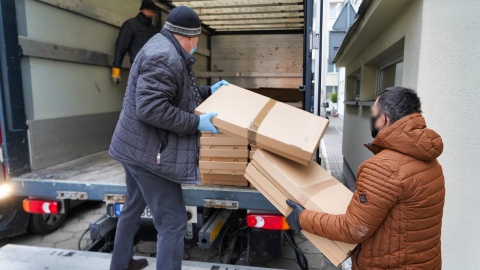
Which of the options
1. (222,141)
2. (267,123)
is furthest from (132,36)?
(267,123)

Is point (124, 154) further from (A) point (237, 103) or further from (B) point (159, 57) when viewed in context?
(A) point (237, 103)

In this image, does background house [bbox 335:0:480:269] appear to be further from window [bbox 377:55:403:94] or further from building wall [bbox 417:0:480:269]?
window [bbox 377:55:403:94]

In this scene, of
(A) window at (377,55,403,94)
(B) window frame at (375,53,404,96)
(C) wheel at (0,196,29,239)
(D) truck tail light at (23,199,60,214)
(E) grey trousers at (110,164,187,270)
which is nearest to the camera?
(E) grey trousers at (110,164,187,270)

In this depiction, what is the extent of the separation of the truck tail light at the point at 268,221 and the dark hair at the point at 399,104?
1280mm

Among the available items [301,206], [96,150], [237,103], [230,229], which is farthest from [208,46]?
[301,206]

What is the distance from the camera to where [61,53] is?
10.5 ft

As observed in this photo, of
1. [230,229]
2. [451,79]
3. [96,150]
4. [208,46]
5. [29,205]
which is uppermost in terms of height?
[208,46]

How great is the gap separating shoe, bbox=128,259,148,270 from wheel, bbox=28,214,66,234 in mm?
1781

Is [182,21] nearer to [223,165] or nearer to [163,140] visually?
[163,140]

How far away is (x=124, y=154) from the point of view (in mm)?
2027

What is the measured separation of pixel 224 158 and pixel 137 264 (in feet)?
3.24

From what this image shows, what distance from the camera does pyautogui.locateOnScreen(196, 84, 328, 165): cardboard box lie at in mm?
1784

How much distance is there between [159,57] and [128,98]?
332 mm

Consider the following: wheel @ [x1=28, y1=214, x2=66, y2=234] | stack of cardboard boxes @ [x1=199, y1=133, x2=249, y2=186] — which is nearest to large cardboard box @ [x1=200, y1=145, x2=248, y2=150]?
stack of cardboard boxes @ [x1=199, y1=133, x2=249, y2=186]
